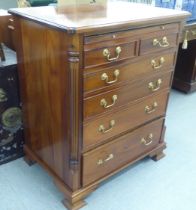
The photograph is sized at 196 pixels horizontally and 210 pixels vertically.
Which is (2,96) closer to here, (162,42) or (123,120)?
(123,120)

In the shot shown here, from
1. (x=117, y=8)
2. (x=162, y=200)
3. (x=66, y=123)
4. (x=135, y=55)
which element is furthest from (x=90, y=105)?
(x=162, y=200)

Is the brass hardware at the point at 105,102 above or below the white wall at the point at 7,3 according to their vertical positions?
below

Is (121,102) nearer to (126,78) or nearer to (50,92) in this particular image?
(126,78)

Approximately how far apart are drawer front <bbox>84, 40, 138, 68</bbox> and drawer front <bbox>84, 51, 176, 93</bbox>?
4 centimetres

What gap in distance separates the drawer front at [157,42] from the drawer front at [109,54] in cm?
6

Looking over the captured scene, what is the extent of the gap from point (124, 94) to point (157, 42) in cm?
29

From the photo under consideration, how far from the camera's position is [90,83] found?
1.09m

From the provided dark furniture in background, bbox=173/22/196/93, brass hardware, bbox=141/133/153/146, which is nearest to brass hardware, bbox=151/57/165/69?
brass hardware, bbox=141/133/153/146

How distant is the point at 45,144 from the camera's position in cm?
138

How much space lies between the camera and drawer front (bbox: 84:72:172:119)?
3.76 ft

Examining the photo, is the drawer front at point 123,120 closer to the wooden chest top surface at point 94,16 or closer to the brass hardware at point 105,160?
the brass hardware at point 105,160

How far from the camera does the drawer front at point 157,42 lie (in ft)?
4.02

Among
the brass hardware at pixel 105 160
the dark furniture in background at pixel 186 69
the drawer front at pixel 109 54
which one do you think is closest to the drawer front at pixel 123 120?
the brass hardware at pixel 105 160

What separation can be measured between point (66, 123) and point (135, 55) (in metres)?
0.42
